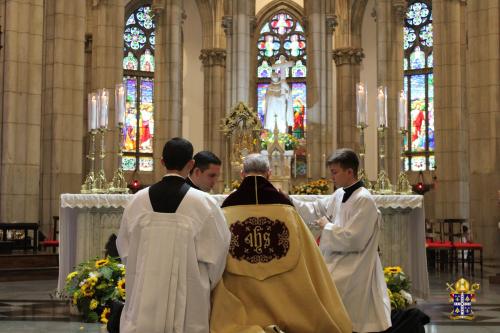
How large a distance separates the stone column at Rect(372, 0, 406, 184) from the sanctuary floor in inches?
466

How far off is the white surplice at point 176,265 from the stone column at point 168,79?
2158cm

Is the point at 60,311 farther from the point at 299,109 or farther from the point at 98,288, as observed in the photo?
the point at 299,109

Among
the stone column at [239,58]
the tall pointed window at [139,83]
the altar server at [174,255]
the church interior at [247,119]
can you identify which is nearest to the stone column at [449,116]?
the church interior at [247,119]

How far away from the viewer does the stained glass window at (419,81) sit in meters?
34.1

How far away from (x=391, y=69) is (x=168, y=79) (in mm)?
7022

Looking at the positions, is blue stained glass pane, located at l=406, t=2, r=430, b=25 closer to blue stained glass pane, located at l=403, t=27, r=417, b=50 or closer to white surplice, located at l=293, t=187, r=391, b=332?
blue stained glass pane, located at l=403, t=27, r=417, b=50

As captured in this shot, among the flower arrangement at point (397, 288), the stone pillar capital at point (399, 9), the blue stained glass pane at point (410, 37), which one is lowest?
the flower arrangement at point (397, 288)

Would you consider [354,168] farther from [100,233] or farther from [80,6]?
[80,6]

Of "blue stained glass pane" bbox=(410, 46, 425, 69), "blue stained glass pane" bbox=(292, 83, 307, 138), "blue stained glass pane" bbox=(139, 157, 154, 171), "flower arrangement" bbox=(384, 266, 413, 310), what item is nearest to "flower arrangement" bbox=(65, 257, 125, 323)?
"flower arrangement" bbox=(384, 266, 413, 310)

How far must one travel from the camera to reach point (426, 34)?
113ft

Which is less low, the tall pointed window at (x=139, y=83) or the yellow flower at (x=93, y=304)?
the tall pointed window at (x=139, y=83)

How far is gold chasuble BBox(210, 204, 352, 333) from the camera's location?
5379 mm

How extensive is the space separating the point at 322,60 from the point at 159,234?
22290mm

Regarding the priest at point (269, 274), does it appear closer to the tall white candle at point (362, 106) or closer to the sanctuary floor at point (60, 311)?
the sanctuary floor at point (60, 311)
